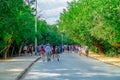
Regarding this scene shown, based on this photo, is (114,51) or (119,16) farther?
(114,51)

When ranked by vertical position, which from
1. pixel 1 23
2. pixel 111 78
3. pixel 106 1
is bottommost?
pixel 111 78

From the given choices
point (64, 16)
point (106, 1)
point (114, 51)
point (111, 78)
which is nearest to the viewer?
point (111, 78)

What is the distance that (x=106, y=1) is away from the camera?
34.5 m

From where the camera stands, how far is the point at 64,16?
3487 inches

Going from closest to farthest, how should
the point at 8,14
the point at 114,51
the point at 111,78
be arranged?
the point at 111,78, the point at 8,14, the point at 114,51

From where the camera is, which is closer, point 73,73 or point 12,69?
point 73,73

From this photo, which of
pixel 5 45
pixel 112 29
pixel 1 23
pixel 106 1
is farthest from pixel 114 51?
pixel 1 23

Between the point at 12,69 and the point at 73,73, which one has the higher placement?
the point at 12,69

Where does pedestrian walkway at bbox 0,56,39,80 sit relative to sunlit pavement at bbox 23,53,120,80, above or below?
above

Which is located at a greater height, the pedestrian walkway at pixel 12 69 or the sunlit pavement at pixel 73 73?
the pedestrian walkway at pixel 12 69

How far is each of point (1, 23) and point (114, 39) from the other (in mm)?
19724

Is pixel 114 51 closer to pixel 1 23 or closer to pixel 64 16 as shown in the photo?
pixel 64 16

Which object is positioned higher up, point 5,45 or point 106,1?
point 106,1

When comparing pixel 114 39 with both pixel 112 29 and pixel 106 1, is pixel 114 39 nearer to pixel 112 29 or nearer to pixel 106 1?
pixel 112 29
